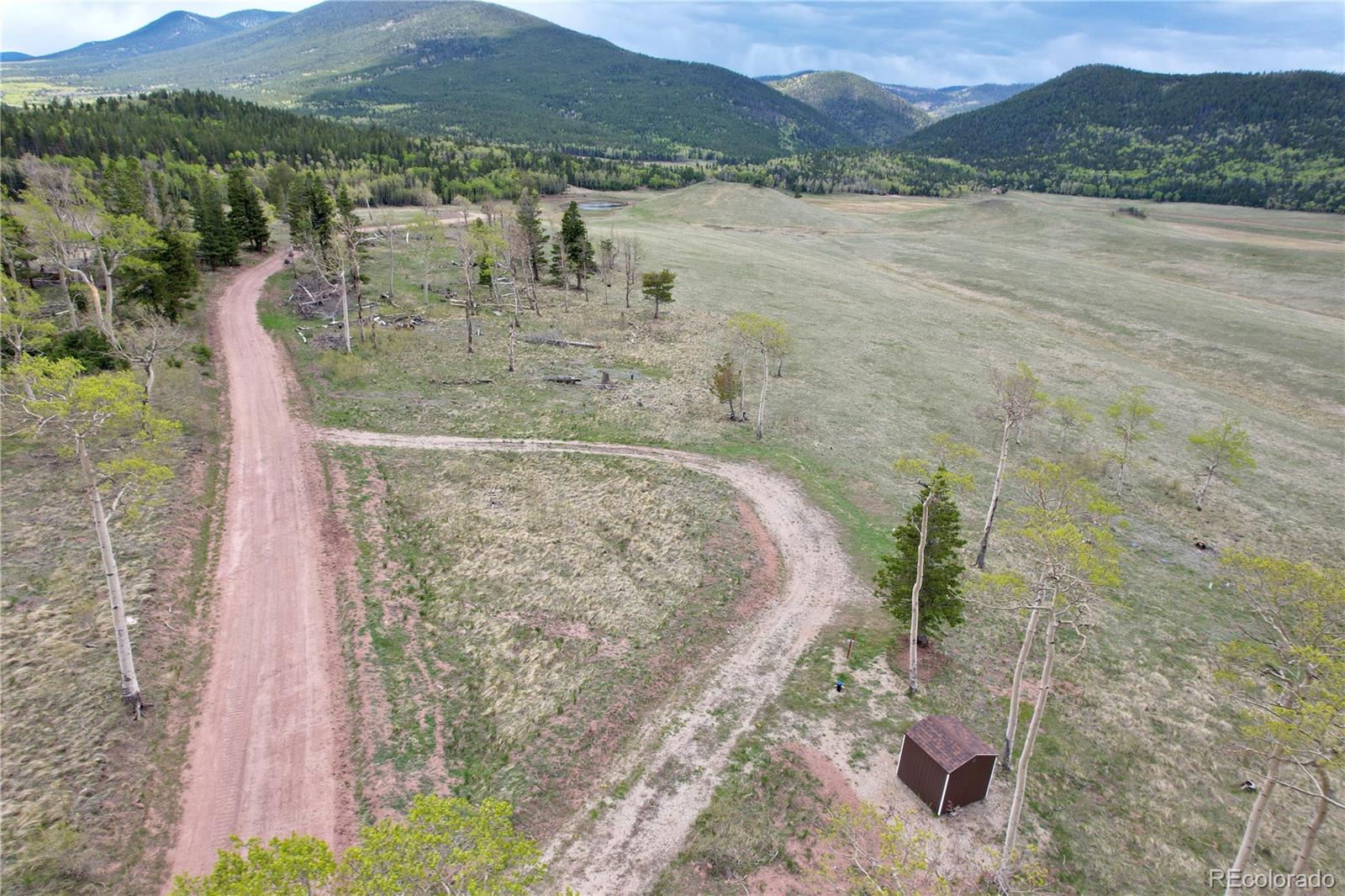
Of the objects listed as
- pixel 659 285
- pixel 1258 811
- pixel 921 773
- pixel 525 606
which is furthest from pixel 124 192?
pixel 1258 811

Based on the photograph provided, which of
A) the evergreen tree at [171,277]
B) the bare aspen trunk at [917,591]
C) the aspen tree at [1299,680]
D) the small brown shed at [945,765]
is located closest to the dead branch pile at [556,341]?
the evergreen tree at [171,277]

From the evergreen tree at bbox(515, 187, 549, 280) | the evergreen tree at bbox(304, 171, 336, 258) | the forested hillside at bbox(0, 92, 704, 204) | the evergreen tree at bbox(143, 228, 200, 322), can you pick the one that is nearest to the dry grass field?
the evergreen tree at bbox(143, 228, 200, 322)

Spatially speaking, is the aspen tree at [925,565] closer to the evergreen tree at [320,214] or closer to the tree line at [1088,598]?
the tree line at [1088,598]

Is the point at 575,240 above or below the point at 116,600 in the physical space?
above

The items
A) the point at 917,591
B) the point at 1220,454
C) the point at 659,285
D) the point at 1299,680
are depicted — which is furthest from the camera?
the point at 659,285

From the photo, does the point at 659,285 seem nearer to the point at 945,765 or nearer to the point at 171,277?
the point at 171,277

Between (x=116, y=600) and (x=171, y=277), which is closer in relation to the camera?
(x=116, y=600)

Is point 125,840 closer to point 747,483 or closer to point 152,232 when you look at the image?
point 747,483
